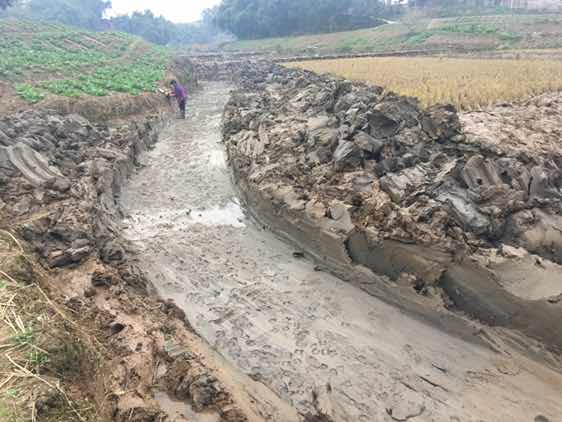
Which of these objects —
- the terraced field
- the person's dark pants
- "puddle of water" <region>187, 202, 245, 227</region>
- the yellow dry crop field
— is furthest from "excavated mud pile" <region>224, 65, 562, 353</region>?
the terraced field

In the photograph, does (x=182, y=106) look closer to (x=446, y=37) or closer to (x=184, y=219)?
(x=184, y=219)

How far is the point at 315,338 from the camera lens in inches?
229

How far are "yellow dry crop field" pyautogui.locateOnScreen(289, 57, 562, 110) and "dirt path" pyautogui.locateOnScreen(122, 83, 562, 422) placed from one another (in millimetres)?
7592

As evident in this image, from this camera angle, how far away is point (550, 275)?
5148 mm

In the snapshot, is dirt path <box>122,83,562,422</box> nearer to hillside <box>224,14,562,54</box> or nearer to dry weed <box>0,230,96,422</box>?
dry weed <box>0,230,96,422</box>

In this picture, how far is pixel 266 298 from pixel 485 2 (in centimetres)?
6311

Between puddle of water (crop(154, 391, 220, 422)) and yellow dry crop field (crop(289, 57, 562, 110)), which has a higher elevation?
yellow dry crop field (crop(289, 57, 562, 110))

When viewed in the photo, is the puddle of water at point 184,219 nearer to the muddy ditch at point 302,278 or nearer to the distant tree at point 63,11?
the muddy ditch at point 302,278

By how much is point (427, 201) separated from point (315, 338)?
2.59 m

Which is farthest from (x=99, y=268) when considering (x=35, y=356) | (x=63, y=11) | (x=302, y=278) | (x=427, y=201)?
(x=63, y=11)

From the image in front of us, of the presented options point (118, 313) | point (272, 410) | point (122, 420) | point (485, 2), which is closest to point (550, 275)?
point (272, 410)

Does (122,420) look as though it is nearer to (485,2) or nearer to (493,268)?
(493,268)

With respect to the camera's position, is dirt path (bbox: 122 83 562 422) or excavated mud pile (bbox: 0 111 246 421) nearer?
excavated mud pile (bbox: 0 111 246 421)

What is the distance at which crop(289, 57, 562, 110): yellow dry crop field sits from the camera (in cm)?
1328
